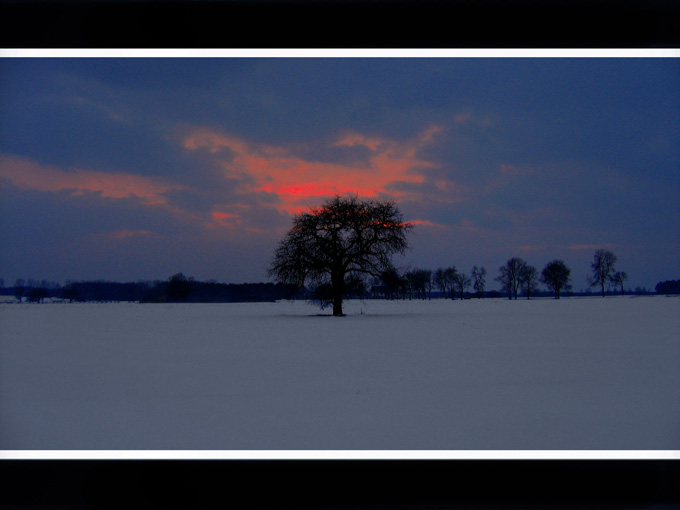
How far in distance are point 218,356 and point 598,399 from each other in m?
5.33

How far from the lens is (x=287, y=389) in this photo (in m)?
4.74

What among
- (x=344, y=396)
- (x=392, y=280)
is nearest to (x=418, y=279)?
(x=392, y=280)

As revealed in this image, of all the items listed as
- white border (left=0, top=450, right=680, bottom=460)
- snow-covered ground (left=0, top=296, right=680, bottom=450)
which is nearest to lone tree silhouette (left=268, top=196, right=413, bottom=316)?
snow-covered ground (left=0, top=296, right=680, bottom=450)
